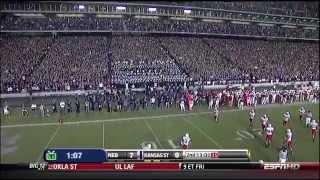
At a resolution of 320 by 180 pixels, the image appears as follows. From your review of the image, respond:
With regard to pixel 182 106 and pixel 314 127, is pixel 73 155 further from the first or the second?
pixel 314 127

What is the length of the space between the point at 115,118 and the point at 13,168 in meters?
3.43

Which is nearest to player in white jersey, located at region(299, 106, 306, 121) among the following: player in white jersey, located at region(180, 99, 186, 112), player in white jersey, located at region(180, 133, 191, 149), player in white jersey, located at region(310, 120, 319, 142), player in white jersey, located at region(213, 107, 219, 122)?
player in white jersey, located at region(310, 120, 319, 142)

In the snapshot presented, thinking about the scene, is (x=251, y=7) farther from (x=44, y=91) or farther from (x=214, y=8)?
(x=44, y=91)

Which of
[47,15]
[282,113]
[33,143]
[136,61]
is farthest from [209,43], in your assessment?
[33,143]

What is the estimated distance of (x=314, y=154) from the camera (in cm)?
919

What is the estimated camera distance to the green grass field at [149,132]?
8664mm

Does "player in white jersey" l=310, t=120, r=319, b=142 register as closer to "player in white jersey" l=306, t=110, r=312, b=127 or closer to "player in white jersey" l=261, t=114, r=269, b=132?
"player in white jersey" l=306, t=110, r=312, b=127

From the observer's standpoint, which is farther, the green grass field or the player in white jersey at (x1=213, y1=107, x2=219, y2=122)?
the player in white jersey at (x1=213, y1=107, x2=219, y2=122)

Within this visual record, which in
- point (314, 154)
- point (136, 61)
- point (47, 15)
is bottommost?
point (314, 154)

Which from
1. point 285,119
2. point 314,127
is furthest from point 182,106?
point 314,127

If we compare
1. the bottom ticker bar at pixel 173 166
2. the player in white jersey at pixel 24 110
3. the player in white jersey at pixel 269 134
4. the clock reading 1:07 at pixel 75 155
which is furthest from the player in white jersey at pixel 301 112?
the player in white jersey at pixel 24 110

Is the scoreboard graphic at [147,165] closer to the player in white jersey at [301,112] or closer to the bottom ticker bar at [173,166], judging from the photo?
the bottom ticker bar at [173,166]

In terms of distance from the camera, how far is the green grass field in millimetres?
8664

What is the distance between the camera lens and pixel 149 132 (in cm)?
941
